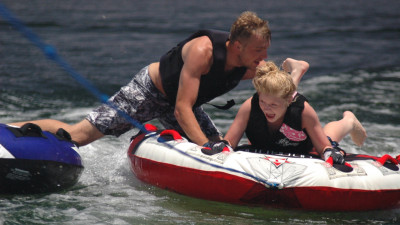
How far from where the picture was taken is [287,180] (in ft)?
13.1

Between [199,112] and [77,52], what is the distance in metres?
8.01

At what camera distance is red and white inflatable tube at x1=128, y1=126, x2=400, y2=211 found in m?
4.02

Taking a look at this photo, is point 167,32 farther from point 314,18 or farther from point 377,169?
point 377,169

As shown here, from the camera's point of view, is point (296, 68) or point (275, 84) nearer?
point (275, 84)

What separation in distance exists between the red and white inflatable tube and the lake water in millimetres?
166

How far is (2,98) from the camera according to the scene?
28.7 feet

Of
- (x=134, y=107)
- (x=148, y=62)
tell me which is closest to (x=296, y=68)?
(x=134, y=107)

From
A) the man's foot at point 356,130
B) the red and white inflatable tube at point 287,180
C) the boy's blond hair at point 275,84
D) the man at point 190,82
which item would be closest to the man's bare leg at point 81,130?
the man at point 190,82

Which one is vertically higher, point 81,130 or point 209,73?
point 209,73

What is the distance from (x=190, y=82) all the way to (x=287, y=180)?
3.96ft

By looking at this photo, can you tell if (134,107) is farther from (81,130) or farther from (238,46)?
(238,46)

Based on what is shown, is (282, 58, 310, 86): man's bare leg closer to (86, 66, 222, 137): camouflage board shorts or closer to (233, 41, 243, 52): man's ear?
(233, 41, 243, 52): man's ear

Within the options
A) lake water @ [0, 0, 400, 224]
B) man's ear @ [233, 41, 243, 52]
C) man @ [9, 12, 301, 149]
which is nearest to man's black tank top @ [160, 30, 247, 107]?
man @ [9, 12, 301, 149]

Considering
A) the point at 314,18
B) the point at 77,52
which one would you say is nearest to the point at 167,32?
the point at 77,52
